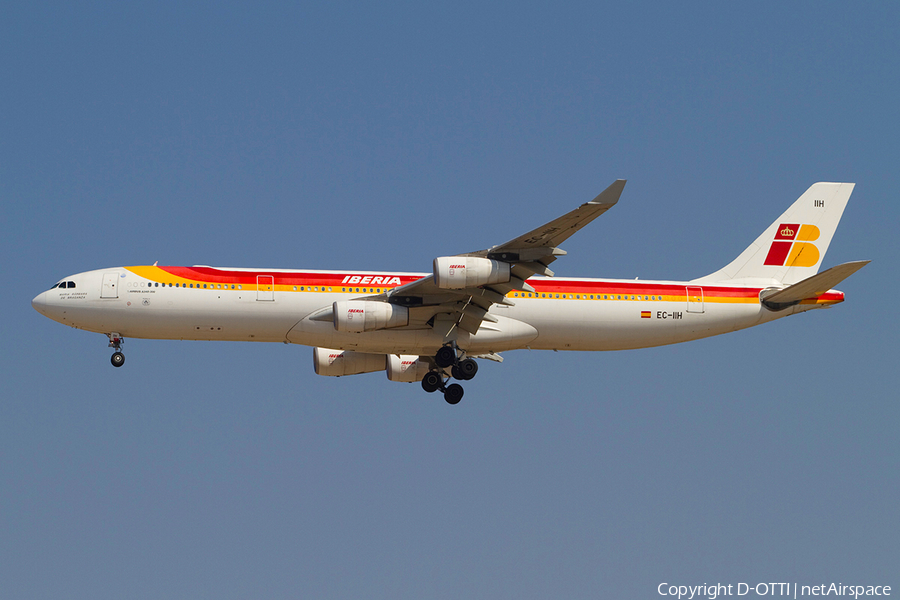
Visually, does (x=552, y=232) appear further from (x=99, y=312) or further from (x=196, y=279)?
(x=99, y=312)

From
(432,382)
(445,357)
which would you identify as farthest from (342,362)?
(445,357)

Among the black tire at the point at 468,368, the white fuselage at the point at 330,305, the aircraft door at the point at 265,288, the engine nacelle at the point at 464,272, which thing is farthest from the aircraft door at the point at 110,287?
the black tire at the point at 468,368

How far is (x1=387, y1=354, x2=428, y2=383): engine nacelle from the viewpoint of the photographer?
1735 inches

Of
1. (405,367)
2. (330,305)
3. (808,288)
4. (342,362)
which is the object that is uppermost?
(808,288)

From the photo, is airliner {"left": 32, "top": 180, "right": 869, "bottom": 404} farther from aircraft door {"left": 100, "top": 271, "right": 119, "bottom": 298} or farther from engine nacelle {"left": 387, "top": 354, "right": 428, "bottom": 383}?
engine nacelle {"left": 387, "top": 354, "right": 428, "bottom": 383}

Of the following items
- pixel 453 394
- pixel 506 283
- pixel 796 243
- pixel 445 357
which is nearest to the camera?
pixel 506 283

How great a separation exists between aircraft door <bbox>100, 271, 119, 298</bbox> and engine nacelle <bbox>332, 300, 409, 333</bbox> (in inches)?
322

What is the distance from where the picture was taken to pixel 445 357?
39969 mm

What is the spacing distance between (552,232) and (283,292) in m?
10.3

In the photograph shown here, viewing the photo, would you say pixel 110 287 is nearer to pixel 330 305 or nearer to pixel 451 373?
pixel 330 305

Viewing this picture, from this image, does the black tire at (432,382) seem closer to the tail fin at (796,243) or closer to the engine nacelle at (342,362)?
the engine nacelle at (342,362)

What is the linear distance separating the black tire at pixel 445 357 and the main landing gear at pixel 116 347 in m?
11.8

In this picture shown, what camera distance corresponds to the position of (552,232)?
35.5 metres

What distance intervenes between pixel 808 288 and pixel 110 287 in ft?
86.3
